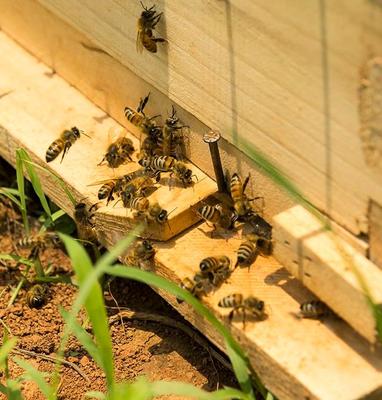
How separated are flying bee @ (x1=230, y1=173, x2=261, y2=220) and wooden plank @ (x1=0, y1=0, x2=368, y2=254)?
5 cm

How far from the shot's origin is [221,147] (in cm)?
461

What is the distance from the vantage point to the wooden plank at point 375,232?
3.62 meters

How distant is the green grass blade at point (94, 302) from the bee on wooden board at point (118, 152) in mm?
1425

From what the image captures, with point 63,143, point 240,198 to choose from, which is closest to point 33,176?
point 63,143

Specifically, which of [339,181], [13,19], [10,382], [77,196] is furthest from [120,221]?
[13,19]

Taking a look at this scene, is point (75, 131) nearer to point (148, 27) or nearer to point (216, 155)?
point (148, 27)

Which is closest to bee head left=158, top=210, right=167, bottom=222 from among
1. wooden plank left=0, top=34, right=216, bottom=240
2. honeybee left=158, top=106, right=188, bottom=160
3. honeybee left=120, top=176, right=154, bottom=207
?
wooden plank left=0, top=34, right=216, bottom=240

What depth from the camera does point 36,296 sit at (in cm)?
516

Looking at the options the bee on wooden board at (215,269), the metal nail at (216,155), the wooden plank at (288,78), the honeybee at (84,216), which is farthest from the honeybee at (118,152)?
the bee on wooden board at (215,269)

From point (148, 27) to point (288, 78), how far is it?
1.01 m

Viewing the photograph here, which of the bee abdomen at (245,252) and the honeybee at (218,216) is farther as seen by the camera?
the honeybee at (218,216)

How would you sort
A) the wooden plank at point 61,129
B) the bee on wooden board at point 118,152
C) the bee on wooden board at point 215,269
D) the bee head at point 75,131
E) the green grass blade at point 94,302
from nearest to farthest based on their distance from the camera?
the green grass blade at point 94,302 < the bee on wooden board at point 215,269 < the wooden plank at point 61,129 < the bee on wooden board at point 118,152 < the bee head at point 75,131

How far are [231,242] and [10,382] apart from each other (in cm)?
121

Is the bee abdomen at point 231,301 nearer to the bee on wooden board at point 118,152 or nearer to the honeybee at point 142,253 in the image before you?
the honeybee at point 142,253
